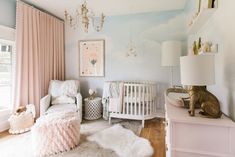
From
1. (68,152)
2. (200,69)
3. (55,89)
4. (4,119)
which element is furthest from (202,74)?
(4,119)

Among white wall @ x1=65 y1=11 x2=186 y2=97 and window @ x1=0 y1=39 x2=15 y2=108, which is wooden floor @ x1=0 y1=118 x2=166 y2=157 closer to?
window @ x1=0 y1=39 x2=15 y2=108

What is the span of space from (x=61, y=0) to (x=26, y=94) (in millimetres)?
1953

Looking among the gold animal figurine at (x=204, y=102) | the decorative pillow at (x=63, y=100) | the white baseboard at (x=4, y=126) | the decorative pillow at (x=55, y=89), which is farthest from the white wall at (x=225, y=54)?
the white baseboard at (x=4, y=126)

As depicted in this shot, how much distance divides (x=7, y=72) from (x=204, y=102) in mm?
3402

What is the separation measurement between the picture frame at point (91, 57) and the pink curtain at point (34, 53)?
598mm

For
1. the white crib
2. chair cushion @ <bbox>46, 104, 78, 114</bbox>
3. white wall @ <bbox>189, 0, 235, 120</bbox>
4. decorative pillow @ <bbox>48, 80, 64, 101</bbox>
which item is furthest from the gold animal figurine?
decorative pillow @ <bbox>48, 80, 64, 101</bbox>

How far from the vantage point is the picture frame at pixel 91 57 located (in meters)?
4.02

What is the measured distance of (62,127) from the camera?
2.11 m

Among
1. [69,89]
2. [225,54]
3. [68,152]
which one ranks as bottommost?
[68,152]

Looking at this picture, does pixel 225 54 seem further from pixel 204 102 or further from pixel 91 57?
pixel 91 57

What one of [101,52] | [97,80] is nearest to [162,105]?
[97,80]

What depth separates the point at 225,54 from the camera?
1.23 m

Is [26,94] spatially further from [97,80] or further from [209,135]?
[209,135]

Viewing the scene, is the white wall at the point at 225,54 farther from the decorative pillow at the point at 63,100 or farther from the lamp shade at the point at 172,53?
the decorative pillow at the point at 63,100
